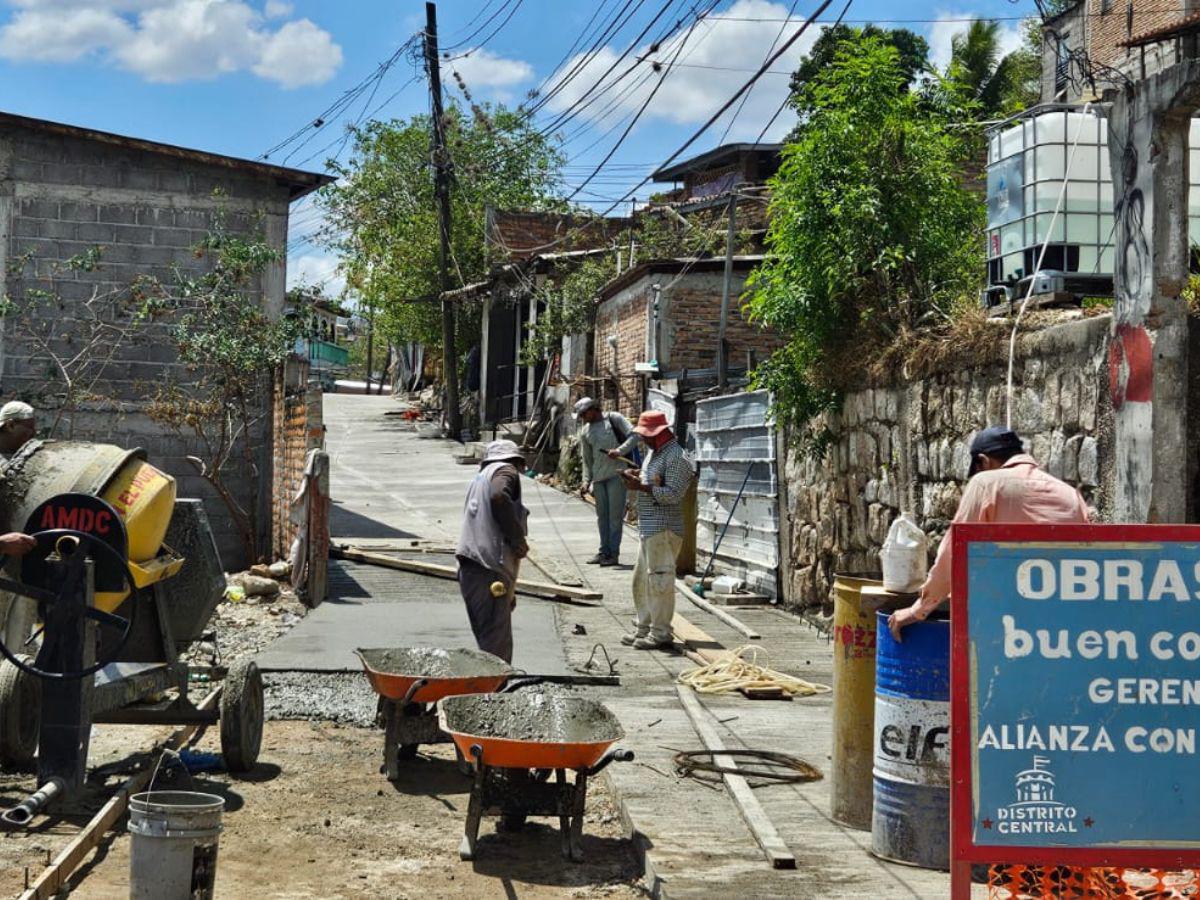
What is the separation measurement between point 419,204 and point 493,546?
3805cm

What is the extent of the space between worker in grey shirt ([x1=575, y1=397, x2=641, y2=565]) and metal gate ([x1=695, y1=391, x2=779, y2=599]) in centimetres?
103

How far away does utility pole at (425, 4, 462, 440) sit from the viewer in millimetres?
35531

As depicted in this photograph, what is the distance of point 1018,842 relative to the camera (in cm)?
470

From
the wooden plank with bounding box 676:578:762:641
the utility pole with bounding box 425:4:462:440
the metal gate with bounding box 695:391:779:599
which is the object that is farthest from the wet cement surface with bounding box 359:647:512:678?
the utility pole with bounding box 425:4:462:440

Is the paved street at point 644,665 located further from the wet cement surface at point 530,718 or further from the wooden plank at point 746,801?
the wet cement surface at point 530,718

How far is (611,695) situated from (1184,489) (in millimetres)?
4455

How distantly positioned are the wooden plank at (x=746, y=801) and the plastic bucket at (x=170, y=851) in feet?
7.75

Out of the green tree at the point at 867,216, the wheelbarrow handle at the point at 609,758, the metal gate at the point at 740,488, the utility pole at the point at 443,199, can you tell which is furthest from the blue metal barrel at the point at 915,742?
the utility pole at the point at 443,199

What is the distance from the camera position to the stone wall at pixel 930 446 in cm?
830

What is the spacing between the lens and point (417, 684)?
7.67m

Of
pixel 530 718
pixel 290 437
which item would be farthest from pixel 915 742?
pixel 290 437

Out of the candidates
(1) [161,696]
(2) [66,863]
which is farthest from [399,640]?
(2) [66,863]

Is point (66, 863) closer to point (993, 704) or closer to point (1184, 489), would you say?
point (993, 704)

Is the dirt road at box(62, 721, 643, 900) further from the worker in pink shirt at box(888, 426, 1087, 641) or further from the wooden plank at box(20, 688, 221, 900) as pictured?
the worker in pink shirt at box(888, 426, 1087, 641)
